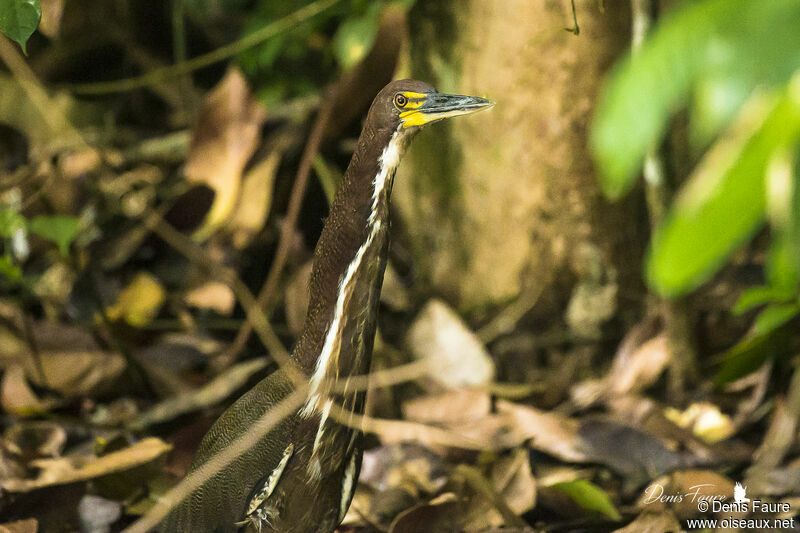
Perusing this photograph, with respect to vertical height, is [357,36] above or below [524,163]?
above

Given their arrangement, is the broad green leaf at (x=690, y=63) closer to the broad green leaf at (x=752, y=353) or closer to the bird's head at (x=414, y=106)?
the bird's head at (x=414, y=106)

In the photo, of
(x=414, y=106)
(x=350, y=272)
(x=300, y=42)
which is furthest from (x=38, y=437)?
(x=300, y=42)

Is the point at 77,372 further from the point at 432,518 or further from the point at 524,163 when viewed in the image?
the point at 524,163

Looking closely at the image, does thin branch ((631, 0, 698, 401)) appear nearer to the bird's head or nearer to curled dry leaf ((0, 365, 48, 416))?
the bird's head

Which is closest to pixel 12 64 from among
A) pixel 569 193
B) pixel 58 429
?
pixel 58 429

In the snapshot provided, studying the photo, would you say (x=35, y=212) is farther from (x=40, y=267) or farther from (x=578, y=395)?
(x=578, y=395)

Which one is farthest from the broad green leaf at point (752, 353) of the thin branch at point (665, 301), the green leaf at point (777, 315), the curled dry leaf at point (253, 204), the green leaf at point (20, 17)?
the green leaf at point (20, 17)

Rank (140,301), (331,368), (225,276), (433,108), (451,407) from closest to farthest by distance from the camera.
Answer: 1. (433,108)
2. (331,368)
3. (451,407)
4. (225,276)
5. (140,301)

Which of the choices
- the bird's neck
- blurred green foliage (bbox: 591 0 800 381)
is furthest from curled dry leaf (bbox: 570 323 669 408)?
blurred green foliage (bbox: 591 0 800 381)

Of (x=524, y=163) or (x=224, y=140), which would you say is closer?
(x=524, y=163)
